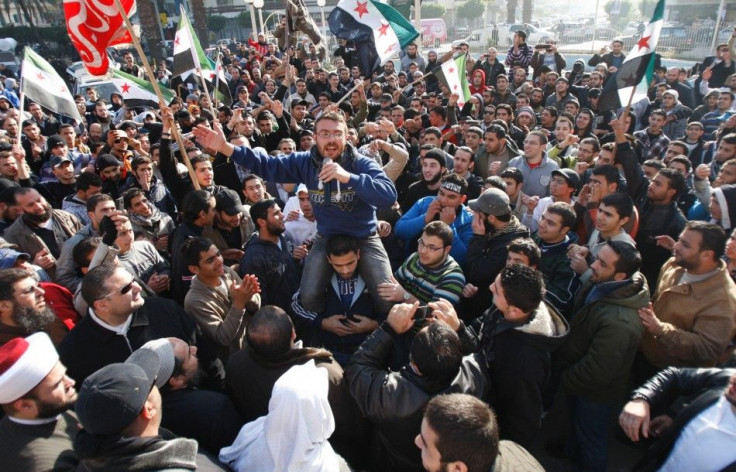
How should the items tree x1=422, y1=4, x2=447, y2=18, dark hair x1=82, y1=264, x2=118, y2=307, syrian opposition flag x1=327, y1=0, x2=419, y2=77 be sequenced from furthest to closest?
tree x1=422, y1=4, x2=447, y2=18 < syrian opposition flag x1=327, y1=0, x2=419, y2=77 < dark hair x1=82, y1=264, x2=118, y2=307

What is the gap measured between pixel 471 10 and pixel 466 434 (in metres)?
61.8

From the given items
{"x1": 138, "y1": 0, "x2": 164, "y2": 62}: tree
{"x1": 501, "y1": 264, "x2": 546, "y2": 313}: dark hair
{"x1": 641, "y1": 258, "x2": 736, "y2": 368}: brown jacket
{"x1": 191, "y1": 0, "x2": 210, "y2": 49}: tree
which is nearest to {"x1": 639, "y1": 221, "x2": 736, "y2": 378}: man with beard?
{"x1": 641, "y1": 258, "x2": 736, "y2": 368}: brown jacket

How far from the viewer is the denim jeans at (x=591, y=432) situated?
3.15 m

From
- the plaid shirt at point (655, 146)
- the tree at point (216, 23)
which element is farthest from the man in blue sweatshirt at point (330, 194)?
the tree at point (216, 23)

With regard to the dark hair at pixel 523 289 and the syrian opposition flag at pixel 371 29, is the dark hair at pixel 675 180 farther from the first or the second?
the syrian opposition flag at pixel 371 29

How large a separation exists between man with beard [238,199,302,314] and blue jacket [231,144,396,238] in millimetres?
455

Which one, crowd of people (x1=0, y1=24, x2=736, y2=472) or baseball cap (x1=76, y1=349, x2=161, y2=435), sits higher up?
baseball cap (x1=76, y1=349, x2=161, y2=435)

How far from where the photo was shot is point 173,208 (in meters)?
5.53

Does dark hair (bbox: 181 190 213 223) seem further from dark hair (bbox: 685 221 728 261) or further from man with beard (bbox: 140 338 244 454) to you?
dark hair (bbox: 685 221 728 261)

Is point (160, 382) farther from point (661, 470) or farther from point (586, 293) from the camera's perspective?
point (586, 293)

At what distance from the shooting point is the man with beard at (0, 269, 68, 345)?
9.37ft

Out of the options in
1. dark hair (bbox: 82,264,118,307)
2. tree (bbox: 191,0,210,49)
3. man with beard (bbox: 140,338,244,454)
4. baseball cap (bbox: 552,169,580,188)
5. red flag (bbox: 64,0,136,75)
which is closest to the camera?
man with beard (bbox: 140,338,244,454)

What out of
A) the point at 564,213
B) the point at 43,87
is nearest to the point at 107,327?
the point at 564,213

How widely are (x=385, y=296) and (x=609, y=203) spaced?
6.85 feet
